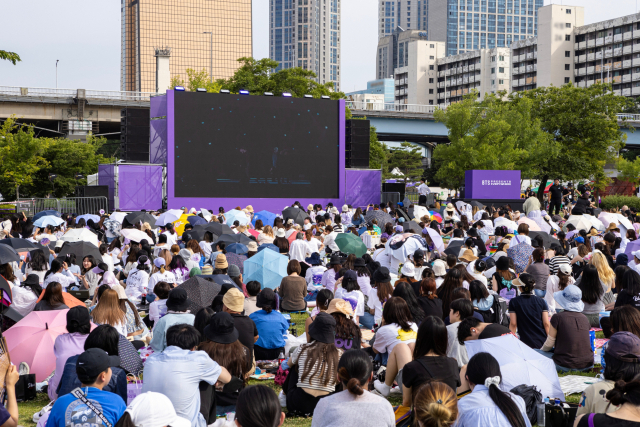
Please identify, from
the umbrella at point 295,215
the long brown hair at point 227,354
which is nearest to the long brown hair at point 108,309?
the long brown hair at point 227,354

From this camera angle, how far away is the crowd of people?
13.1ft

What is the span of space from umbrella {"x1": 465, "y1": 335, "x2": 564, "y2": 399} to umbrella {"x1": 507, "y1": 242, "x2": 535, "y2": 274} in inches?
231

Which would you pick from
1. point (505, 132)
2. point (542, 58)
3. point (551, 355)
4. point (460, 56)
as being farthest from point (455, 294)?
point (460, 56)

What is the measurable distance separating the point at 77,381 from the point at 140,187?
24.7 metres

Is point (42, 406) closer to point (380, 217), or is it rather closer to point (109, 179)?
point (380, 217)

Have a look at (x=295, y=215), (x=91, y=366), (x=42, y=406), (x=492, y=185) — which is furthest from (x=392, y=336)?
(x=492, y=185)

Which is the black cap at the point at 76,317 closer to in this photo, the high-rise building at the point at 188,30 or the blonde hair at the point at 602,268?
the blonde hair at the point at 602,268

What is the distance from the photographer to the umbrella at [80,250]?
1217cm

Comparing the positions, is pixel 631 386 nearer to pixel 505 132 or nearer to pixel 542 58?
pixel 505 132

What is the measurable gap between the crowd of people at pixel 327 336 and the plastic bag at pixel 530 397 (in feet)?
1.67

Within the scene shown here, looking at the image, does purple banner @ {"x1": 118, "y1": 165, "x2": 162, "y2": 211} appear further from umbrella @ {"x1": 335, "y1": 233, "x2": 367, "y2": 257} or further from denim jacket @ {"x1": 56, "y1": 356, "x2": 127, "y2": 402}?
denim jacket @ {"x1": 56, "y1": 356, "x2": 127, "y2": 402}

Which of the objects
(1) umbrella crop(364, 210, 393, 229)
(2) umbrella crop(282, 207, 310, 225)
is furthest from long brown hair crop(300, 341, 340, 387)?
(2) umbrella crop(282, 207, 310, 225)

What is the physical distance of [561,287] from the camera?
835 centimetres

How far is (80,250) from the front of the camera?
1225cm
